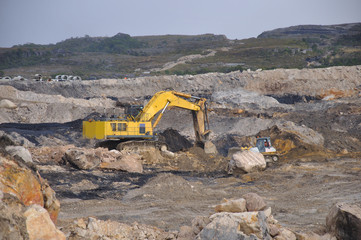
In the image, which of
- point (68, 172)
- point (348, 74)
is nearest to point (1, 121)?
point (68, 172)

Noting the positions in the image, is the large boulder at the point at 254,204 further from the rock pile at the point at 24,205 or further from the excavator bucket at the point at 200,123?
the excavator bucket at the point at 200,123

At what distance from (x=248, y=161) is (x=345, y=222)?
28.1 feet

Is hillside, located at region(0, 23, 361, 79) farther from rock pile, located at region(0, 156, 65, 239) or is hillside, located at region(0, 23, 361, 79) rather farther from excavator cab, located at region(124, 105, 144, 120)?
rock pile, located at region(0, 156, 65, 239)

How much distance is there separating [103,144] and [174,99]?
352 cm

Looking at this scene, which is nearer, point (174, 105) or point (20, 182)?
point (20, 182)

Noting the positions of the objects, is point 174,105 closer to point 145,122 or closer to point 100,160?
point 145,122

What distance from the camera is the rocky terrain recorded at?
28.5 ft

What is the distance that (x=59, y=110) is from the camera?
30672 millimetres

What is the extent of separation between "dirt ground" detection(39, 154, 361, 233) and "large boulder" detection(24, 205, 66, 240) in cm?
167

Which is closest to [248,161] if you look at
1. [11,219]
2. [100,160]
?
[100,160]

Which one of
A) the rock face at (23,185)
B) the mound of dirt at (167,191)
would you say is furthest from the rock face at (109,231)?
the mound of dirt at (167,191)

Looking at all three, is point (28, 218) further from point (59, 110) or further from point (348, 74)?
point (348, 74)

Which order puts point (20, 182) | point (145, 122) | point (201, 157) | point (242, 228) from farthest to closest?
1. point (201, 157)
2. point (145, 122)
3. point (242, 228)
4. point (20, 182)

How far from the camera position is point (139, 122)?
61.6 ft
